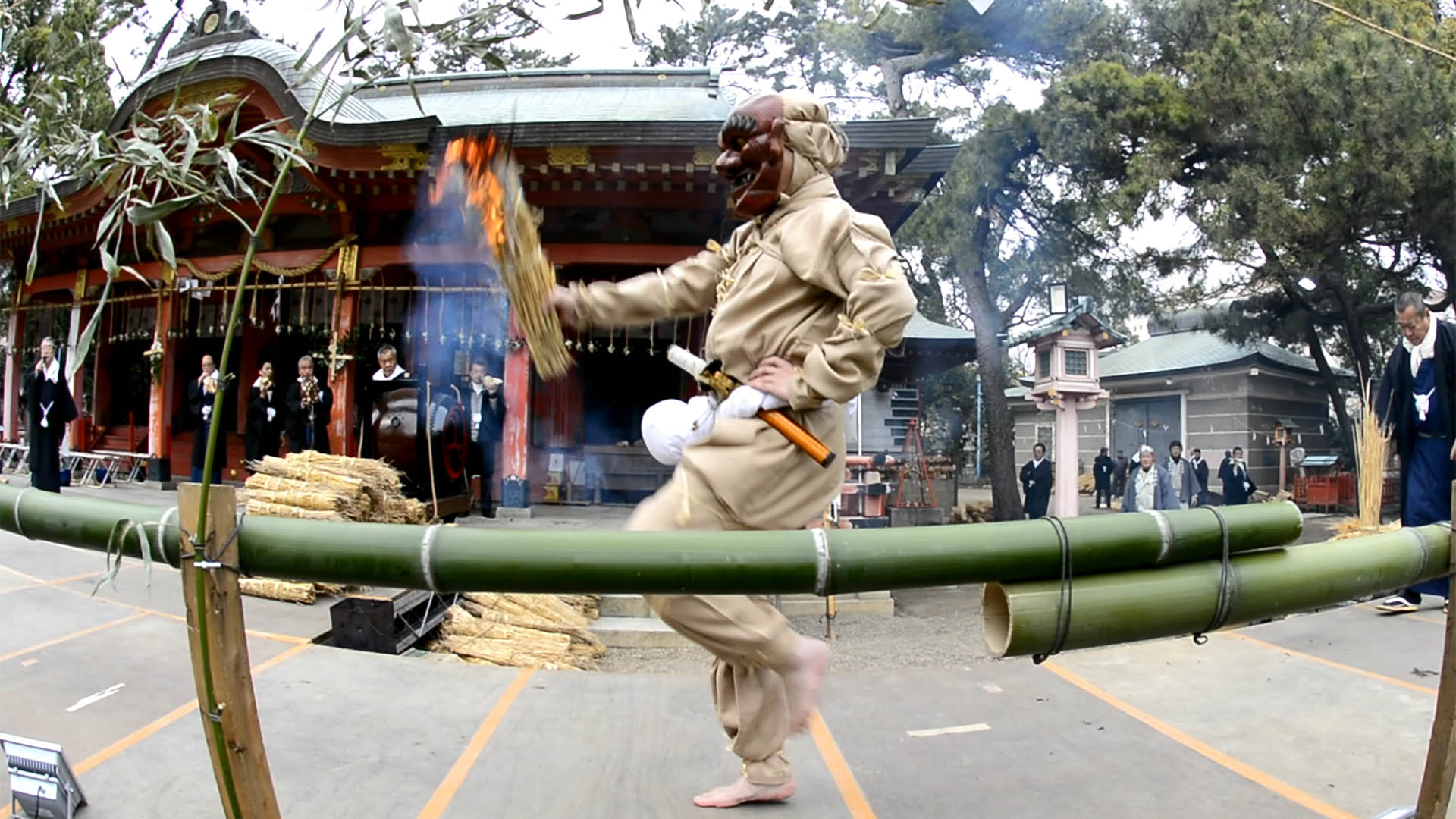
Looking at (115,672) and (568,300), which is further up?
(568,300)

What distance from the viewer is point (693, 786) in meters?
2.30

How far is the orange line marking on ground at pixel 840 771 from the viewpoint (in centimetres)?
217

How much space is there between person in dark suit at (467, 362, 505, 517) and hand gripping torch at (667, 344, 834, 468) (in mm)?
6199

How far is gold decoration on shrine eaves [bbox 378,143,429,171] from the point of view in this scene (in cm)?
729

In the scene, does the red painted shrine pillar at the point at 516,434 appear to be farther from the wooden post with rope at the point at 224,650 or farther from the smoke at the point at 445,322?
the wooden post with rope at the point at 224,650

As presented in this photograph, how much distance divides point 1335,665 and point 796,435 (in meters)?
2.83

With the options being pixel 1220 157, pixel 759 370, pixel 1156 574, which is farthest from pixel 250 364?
pixel 1220 157

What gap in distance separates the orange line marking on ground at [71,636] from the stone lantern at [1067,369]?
8.41m

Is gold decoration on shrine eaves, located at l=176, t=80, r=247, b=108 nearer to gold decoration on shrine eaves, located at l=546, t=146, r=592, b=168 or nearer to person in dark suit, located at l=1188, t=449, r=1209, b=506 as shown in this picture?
gold decoration on shrine eaves, located at l=546, t=146, r=592, b=168

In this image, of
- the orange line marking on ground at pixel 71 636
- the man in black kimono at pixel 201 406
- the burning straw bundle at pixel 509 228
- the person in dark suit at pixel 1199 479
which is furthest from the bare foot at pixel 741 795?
the person in dark suit at pixel 1199 479

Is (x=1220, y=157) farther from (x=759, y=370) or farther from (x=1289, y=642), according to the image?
(x=759, y=370)

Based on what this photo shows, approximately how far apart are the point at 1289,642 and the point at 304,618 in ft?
14.6

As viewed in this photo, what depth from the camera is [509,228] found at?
6.02ft

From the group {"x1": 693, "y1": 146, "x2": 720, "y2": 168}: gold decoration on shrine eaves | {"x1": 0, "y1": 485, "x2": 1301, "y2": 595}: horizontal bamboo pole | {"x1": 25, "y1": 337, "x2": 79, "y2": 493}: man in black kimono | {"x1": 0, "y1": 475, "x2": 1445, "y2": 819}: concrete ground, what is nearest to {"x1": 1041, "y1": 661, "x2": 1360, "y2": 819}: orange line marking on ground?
{"x1": 0, "y1": 475, "x2": 1445, "y2": 819}: concrete ground
